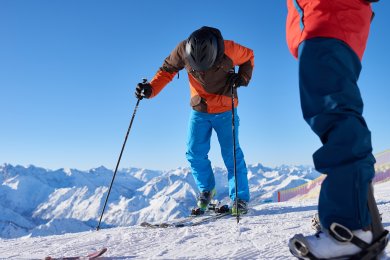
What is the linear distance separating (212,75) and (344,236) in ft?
15.2

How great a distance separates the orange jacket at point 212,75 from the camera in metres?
5.86

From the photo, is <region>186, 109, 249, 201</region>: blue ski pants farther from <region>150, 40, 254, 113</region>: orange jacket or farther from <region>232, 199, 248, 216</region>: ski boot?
<region>232, 199, 248, 216</region>: ski boot

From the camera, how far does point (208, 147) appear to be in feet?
20.8

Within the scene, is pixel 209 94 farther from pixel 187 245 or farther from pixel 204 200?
pixel 187 245

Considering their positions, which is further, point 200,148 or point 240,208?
point 200,148

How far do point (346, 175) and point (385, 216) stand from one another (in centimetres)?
250

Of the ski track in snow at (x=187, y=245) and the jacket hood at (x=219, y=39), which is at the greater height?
the jacket hood at (x=219, y=39)

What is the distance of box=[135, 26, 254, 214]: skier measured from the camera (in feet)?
18.5

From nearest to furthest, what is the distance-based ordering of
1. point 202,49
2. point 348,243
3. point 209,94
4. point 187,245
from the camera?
point 348,243 < point 187,245 < point 202,49 < point 209,94

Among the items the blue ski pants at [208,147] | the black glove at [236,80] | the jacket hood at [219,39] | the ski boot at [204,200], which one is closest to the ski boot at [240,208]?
the blue ski pants at [208,147]

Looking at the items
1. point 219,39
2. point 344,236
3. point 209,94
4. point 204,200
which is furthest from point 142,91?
point 344,236

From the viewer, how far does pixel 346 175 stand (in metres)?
1.53

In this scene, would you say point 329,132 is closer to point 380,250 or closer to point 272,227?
point 380,250

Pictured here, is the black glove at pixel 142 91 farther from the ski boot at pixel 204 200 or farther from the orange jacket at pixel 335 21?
the orange jacket at pixel 335 21
